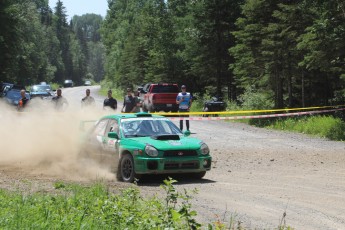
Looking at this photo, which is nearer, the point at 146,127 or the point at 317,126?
the point at 146,127

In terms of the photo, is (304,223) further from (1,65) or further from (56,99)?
(1,65)

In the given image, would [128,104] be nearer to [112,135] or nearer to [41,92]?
[112,135]

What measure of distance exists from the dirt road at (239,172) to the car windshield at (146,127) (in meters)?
1.10

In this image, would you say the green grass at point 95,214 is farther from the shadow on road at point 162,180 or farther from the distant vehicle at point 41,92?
the distant vehicle at point 41,92

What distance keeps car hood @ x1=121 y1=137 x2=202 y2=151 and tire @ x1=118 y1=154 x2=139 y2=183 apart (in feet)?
1.11

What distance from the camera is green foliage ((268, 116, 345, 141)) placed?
23.2 meters

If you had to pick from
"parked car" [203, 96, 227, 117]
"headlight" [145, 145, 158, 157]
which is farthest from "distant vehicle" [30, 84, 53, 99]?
"headlight" [145, 145, 158, 157]

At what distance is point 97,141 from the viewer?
547 inches

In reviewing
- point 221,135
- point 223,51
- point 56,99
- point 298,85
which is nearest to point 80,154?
point 56,99

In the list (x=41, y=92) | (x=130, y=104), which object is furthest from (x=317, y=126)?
(x=41, y=92)

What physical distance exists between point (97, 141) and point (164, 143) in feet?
7.30

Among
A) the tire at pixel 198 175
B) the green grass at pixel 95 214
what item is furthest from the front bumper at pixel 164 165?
the green grass at pixel 95 214

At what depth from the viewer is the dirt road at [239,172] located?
361 inches

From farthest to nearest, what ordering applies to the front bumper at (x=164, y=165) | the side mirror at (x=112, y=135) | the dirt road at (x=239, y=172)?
1. the side mirror at (x=112, y=135)
2. the front bumper at (x=164, y=165)
3. the dirt road at (x=239, y=172)
